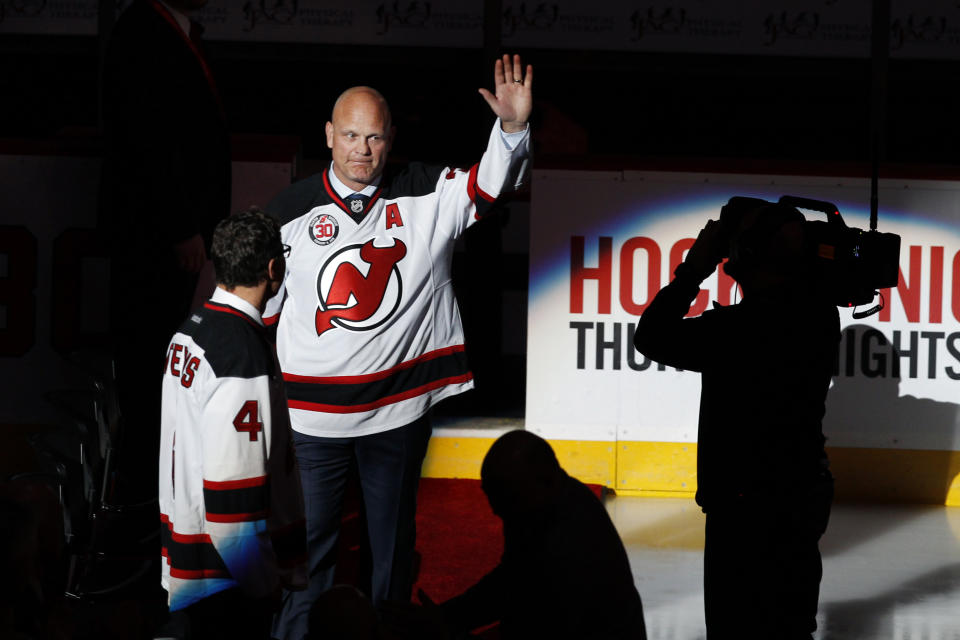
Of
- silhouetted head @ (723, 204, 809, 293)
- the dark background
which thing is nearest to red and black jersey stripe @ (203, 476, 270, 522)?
silhouetted head @ (723, 204, 809, 293)


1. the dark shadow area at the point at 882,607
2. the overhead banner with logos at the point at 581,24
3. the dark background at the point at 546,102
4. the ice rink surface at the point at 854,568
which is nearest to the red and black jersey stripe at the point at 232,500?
the ice rink surface at the point at 854,568

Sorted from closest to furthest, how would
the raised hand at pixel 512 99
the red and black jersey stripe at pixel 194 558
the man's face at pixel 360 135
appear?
the red and black jersey stripe at pixel 194 558, the raised hand at pixel 512 99, the man's face at pixel 360 135

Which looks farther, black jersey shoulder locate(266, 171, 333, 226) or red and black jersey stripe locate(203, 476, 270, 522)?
black jersey shoulder locate(266, 171, 333, 226)

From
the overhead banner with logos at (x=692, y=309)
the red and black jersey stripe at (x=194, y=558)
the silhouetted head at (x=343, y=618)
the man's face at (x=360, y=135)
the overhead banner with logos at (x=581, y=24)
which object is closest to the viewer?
the silhouetted head at (x=343, y=618)

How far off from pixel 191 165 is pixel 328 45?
320cm

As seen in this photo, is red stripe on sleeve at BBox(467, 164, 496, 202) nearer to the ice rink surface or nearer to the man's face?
Answer: the man's face

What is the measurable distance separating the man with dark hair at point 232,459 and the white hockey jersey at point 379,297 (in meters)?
0.73

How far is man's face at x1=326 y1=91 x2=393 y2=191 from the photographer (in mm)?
3520

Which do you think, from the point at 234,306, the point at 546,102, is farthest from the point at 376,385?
the point at 546,102

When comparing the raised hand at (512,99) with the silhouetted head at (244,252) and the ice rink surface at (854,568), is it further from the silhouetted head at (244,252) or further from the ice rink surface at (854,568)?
the ice rink surface at (854,568)

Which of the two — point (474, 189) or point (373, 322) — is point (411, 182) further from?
point (373, 322)

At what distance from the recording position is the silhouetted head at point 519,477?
2.29 meters

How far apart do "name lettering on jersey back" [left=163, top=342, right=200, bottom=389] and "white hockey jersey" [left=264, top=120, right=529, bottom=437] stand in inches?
33.7

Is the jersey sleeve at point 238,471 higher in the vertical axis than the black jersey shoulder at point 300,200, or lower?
lower
